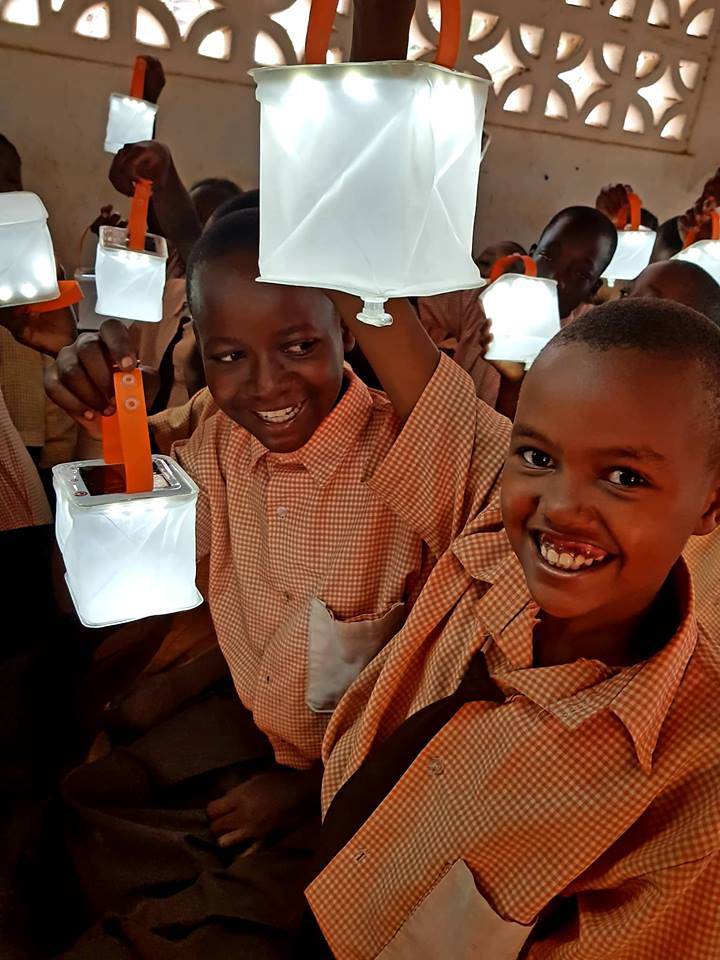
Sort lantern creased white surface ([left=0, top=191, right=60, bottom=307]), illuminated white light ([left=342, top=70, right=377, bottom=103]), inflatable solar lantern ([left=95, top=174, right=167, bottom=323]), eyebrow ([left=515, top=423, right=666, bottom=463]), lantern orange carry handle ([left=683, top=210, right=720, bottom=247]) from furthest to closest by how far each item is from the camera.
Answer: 1. lantern orange carry handle ([left=683, top=210, right=720, bottom=247])
2. inflatable solar lantern ([left=95, top=174, right=167, bottom=323])
3. lantern creased white surface ([left=0, top=191, right=60, bottom=307])
4. eyebrow ([left=515, top=423, right=666, bottom=463])
5. illuminated white light ([left=342, top=70, right=377, bottom=103])

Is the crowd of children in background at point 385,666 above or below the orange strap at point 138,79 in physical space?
below

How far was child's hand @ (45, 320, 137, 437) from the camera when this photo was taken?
827 millimetres

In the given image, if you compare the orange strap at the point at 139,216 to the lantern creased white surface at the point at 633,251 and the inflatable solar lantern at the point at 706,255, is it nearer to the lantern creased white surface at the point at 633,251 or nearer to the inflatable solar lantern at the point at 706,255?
the inflatable solar lantern at the point at 706,255

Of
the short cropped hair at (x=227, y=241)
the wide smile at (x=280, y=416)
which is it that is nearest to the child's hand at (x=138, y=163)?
the short cropped hair at (x=227, y=241)

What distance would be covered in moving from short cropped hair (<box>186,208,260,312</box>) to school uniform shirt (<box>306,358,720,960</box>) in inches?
14.2

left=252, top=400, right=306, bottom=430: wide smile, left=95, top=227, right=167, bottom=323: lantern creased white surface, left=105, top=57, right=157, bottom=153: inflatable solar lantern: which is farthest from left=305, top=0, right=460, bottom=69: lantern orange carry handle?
left=105, top=57, right=157, bottom=153: inflatable solar lantern

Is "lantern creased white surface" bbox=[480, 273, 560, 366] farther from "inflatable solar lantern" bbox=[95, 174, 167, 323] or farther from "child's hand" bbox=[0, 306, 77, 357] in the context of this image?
"child's hand" bbox=[0, 306, 77, 357]

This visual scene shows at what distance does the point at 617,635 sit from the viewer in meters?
0.86

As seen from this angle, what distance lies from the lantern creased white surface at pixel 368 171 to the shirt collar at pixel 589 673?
0.41 meters

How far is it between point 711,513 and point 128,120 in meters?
1.51

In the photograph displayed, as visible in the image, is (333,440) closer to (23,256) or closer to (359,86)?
(23,256)

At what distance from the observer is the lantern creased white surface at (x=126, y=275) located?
1.49 m

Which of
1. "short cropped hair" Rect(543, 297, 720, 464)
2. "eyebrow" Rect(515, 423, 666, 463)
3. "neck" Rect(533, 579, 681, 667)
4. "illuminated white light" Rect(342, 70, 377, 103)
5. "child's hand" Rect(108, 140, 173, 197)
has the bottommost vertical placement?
"neck" Rect(533, 579, 681, 667)

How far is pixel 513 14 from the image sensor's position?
301cm
